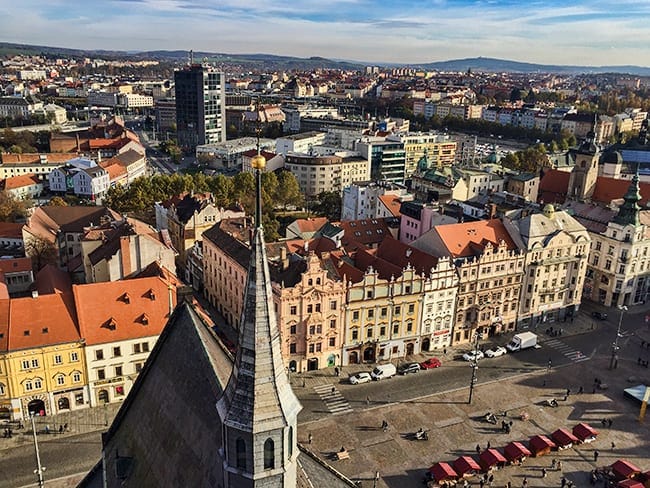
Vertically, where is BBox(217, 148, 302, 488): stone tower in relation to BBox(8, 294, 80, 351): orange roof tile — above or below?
above

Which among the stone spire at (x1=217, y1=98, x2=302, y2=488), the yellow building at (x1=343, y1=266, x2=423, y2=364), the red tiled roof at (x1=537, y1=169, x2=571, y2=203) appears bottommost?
the yellow building at (x1=343, y1=266, x2=423, y2=364)

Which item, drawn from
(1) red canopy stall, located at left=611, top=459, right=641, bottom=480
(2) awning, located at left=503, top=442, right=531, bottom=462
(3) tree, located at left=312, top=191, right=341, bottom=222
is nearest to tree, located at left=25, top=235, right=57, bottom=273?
(3) tree, located at left=312, top=191, right=341, bottom=222

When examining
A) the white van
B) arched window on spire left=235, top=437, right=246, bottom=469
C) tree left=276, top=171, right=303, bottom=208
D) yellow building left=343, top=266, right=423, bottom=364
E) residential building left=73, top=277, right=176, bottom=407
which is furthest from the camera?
tree left=276, top=171, right=303, bottom=208

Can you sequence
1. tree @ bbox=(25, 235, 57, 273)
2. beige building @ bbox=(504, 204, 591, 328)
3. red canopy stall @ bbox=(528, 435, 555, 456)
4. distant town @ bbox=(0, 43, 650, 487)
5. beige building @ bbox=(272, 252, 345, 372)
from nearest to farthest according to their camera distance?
red canopy stall @ bbox=(528, 435, 555, 456)
distant town @ bbox=(0, 43, 650, 487)
beige building @ bbox=(272, 252, 345, 372)
beige building @ bbox=(504, 204, 591, 328)
tree @ bbox=(25, 235, 57, 273)

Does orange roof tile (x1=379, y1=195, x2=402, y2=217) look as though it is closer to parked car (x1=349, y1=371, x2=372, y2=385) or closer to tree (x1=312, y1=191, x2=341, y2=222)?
tree (x1=312, y1=191, x2=341, y2=222)

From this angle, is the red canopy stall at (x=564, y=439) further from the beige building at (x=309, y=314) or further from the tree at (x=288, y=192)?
the tree at (x=288, y=192)

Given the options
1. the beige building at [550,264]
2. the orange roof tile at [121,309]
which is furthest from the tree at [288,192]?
the orange roof tile at [121,309]

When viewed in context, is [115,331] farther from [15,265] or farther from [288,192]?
[288,192]

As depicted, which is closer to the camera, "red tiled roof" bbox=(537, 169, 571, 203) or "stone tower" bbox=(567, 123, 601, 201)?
"stone tower" bbox=(567, 123, 601, 201)
